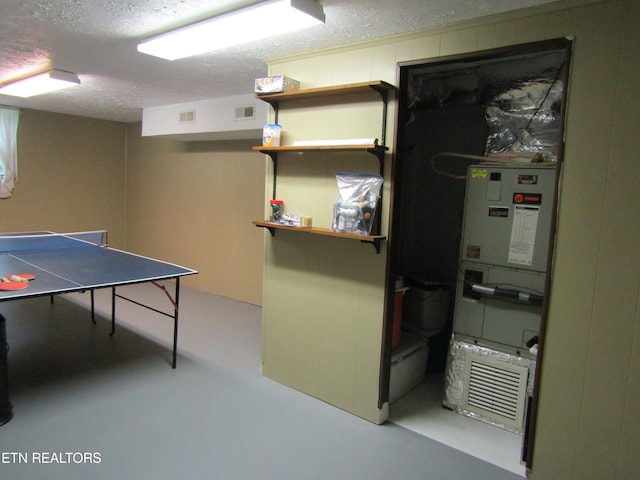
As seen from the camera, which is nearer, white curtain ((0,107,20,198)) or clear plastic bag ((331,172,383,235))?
clear plastic bag ((331,172,383,235))

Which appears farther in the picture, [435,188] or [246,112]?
[246,112]

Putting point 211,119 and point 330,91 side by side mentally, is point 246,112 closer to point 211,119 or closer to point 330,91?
point 211,119

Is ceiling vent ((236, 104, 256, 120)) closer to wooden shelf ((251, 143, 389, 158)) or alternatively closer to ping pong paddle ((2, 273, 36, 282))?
wooden shelf ((251, 143, 389, 158))

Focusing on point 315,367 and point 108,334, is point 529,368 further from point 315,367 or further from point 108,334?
point 108,334

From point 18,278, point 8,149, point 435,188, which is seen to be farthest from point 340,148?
point 8,149

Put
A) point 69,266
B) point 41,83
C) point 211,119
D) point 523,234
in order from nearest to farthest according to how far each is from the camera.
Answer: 1. point 523,234
2. point 69,266
3. point 41,83
4. point 211,119

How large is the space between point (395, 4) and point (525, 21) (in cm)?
64

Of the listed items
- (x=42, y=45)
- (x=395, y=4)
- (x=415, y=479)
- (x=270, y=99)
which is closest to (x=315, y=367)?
(x=415, y=479)

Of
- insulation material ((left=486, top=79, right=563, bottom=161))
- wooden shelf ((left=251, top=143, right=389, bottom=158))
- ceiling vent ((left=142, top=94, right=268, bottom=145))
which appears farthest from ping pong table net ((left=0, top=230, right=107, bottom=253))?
insulation material ((left=486, top=79, right=563, bottom=161))

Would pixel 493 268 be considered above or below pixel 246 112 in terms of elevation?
below

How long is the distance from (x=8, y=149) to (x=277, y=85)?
15.7 ft

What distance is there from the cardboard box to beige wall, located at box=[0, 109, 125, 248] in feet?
15.2

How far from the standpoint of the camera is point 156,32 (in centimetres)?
256

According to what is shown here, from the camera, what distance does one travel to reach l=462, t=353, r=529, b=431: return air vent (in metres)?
2.69
